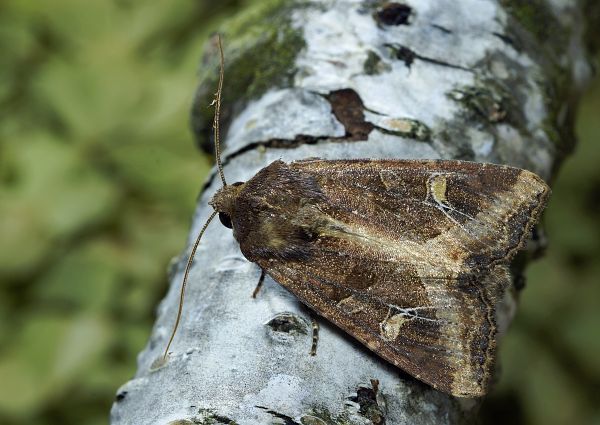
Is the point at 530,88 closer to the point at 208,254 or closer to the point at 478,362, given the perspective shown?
the point at 478,362

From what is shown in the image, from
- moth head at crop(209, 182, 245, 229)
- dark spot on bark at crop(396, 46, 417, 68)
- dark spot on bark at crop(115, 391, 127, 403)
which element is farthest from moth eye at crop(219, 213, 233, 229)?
dark spot on bark at crop(396, 46, 417, 68)


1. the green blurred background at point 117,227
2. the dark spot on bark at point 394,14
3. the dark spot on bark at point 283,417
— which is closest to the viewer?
the dark spot on bark at point 283,417

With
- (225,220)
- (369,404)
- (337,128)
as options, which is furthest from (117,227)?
(369,404)

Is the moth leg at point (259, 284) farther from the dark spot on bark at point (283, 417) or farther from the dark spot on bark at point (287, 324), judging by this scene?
the dark spot on bark at point (283, 417)

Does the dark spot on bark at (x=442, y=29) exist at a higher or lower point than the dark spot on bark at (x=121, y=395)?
higher

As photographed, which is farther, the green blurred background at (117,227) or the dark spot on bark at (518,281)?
the green blurred background at (117,227)

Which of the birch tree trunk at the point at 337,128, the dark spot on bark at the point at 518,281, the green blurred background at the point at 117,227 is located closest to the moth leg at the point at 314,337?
the birch tree trunk at the point at 337,128

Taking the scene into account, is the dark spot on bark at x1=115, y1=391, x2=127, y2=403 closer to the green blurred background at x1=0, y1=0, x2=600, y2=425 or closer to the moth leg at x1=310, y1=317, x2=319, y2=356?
the moth leg at x1=310, y1=317, x2=319, y2=356

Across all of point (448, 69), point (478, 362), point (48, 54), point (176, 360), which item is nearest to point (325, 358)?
point (176, 360)
